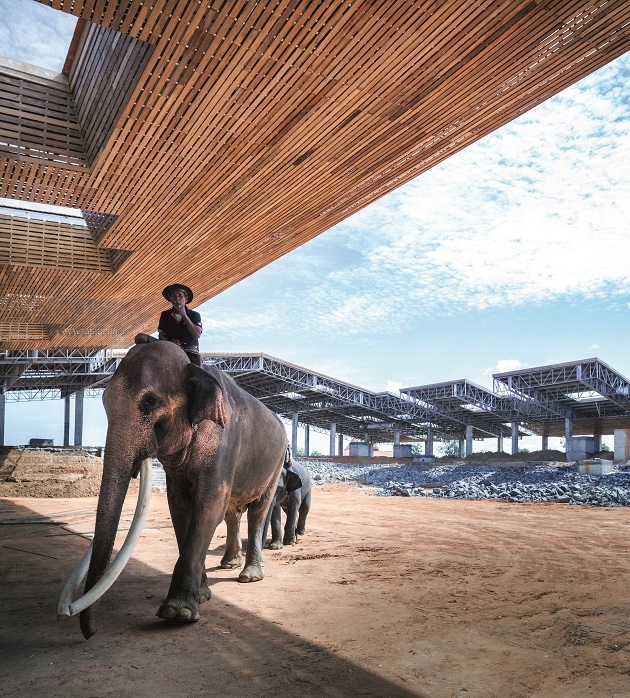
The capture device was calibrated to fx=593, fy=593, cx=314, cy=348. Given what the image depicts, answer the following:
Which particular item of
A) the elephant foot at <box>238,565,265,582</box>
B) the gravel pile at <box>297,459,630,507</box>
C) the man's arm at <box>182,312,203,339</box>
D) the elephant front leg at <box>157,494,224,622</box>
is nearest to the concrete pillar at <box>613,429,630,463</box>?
the gravel pile at <box>297,459,630,507</box>

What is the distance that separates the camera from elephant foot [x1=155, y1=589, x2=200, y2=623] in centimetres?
398

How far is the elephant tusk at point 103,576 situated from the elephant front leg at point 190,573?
46 cm

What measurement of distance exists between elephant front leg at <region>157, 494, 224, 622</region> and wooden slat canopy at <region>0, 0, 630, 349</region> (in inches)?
164

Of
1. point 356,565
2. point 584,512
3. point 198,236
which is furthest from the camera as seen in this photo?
point 584,512

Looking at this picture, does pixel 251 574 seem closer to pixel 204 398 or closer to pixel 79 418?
pixel 204 398

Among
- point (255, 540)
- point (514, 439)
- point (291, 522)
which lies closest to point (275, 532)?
point (291, 522)

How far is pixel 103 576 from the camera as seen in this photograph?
336cm

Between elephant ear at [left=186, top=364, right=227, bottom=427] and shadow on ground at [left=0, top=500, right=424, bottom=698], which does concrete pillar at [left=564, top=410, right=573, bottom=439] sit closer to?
shadow on ground at [left=0, top=500, right=424, bottom=698]

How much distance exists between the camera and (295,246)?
1105 centimetres

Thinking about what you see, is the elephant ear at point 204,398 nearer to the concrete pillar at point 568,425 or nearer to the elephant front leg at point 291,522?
the elephant front leg at point 291,522

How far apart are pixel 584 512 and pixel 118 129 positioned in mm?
13355

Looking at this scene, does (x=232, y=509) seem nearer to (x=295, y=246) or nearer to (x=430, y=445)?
(x=295, y=246)

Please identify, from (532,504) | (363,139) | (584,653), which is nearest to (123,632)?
(584,653)

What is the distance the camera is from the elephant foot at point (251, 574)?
5.59 meters
